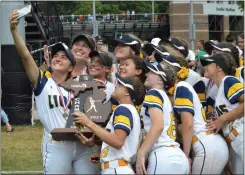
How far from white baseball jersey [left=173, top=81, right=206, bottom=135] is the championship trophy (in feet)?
1.84

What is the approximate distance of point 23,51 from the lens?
14.8 ft

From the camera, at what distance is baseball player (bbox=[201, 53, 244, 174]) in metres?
4.69

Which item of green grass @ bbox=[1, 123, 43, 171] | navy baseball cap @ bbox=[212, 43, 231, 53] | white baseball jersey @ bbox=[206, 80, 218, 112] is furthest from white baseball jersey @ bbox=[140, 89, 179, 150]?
green grass @ bbox=[1, 123, 43, 171]

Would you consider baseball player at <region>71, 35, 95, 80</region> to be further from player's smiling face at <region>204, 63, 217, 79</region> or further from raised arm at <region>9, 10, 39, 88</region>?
player's smiling face at <region>204, 63, 217, 79</region>

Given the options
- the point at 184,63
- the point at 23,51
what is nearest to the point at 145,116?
the point at 184,63

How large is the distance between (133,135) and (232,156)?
3.88ft

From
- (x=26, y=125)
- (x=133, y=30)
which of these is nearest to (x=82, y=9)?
(x=133, y=30)

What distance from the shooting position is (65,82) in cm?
457

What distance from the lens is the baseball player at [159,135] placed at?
163 inches

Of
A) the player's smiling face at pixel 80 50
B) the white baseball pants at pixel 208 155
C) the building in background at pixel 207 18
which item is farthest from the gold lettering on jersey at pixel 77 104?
the building in background at pixel 207 18

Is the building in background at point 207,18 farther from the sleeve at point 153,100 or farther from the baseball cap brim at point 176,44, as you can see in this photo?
the sleeve at point 153,100

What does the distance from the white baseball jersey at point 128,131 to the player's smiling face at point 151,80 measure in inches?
11.7

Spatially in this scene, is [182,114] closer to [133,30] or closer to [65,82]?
[65,82]

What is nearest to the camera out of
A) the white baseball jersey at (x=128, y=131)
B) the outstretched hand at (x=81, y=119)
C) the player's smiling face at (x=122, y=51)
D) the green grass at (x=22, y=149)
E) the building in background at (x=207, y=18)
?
the outstretched hand at (x=81, y=119)
